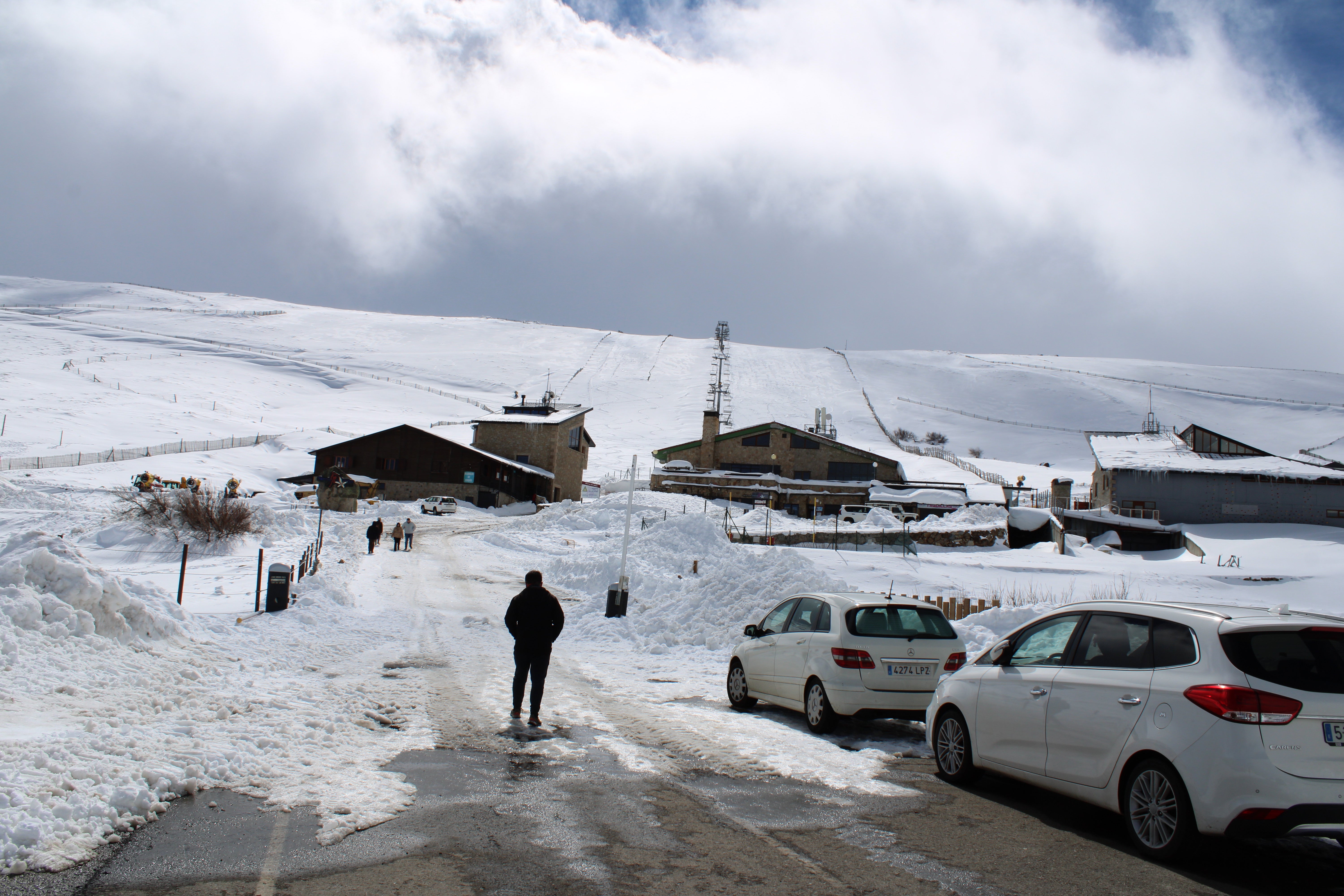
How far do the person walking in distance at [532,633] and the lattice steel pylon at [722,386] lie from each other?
190ft

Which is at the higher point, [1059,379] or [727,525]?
[1059,379]

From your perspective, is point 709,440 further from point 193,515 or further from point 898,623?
point 898,623

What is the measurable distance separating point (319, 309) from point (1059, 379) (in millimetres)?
146264

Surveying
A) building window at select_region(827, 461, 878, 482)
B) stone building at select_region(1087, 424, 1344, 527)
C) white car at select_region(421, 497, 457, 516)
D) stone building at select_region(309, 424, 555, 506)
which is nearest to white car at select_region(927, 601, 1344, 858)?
stone building at select_region(1087, 424, 1344, 527)

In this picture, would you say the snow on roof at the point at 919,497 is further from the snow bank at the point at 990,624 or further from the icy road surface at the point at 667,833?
the icy road surface at the point at 667,833

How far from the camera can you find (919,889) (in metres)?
4.93

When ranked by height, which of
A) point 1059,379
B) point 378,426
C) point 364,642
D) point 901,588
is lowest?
point 364,642

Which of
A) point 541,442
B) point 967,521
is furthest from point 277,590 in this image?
point 541,442

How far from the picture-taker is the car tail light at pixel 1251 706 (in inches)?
196

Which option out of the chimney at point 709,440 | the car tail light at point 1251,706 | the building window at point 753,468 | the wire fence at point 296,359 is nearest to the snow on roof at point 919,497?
the building window at point 753,468

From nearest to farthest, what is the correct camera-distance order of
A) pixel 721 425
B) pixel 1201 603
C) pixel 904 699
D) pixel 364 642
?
pixel 1201 603 < pixel 904 699 < pixel 364 642 < pixel 721 425

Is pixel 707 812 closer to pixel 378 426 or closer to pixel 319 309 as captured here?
pixel 378 426

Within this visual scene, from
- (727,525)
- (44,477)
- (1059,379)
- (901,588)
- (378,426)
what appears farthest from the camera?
(1059,379)

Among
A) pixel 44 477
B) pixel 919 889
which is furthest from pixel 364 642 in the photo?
pixel 44 477
